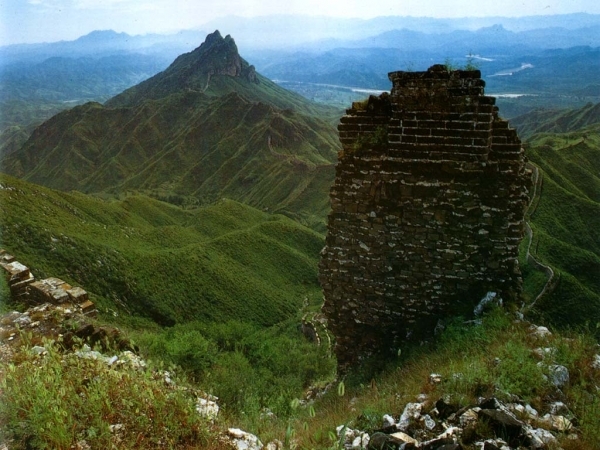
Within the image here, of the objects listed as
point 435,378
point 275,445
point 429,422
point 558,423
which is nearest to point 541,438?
point 558,423

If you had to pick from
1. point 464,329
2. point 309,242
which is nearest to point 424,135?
point 464,329

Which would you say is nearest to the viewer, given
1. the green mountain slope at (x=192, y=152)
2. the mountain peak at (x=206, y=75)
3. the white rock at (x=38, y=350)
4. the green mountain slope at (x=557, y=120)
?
the white rock at (x=38, y=350)

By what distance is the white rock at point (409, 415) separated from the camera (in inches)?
156

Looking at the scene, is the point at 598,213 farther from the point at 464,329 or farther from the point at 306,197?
the point at 306,197

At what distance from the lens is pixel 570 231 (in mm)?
27219

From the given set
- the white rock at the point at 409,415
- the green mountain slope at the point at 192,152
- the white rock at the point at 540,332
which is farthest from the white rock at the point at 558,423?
the green mountain slope at the point at 192,152

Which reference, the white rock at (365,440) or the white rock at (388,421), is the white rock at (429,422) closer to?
the white rock at (388,421)

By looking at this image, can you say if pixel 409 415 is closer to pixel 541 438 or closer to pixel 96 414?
pixel 541 438

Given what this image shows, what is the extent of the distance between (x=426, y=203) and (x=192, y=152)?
11142 cm

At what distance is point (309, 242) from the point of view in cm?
4109

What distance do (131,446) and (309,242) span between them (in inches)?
1475

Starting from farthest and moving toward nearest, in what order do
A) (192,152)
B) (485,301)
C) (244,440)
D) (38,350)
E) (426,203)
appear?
(192,152) → (426,203) → (485,301) → (38,350) → (244,440)

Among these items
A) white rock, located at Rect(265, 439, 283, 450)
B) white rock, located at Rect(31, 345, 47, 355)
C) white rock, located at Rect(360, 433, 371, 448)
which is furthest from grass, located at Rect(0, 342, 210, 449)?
white rock, located at Rect(360, 433, 371, 448)

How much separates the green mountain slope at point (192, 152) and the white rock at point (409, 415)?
52588 mm
